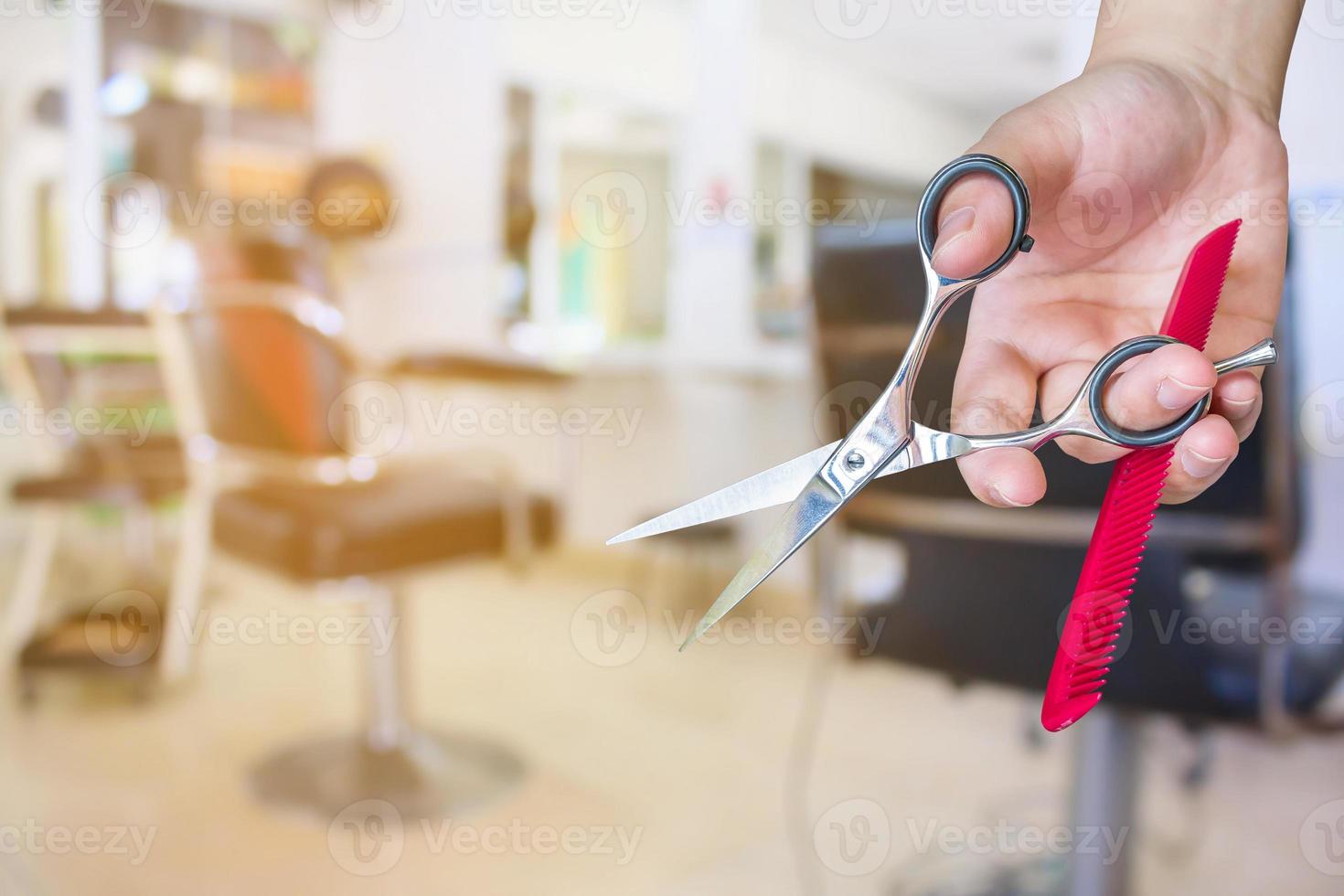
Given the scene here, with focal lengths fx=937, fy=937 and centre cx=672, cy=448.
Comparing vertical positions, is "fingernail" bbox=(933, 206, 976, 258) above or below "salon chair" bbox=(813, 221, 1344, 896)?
above

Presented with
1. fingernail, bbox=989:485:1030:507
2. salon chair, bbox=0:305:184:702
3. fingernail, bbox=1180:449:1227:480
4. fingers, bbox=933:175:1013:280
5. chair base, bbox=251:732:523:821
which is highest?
fingers, bbox=933:175:1013:280

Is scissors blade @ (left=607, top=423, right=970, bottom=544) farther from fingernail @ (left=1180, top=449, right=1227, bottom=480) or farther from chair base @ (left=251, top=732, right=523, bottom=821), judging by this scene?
chair base @ (left=251, top=732, right=523, bottom=821)

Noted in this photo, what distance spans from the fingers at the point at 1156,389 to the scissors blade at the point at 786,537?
0.10 metres

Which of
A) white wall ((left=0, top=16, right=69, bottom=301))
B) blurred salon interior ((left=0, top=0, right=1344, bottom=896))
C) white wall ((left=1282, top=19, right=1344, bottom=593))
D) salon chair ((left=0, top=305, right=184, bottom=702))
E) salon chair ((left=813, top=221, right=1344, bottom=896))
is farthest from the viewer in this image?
white wall ((left=0, top=16, right=69, bottom=301))

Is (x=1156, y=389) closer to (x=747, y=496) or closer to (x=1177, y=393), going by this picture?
(x=1177, y=393)

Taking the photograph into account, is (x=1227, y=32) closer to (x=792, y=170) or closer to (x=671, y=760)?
(x=671, y=760)

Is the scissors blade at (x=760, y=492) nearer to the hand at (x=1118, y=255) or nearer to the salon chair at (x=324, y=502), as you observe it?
the hand at (x=1118, y=255)

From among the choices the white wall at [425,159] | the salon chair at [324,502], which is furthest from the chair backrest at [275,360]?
the white wall at [425,159]

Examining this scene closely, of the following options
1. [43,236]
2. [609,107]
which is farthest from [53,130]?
[609,107]

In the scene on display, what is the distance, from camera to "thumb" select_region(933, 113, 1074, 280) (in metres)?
0.33

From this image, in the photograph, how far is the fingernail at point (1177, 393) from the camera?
1.09ft

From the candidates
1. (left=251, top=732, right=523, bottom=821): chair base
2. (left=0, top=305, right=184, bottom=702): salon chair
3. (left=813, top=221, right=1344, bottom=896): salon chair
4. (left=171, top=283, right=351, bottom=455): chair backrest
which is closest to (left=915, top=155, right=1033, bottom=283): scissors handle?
(left=813, top=221, right=1344, bottom=896): salon chair

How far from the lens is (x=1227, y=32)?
461 millimetres

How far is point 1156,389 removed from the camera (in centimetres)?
35
